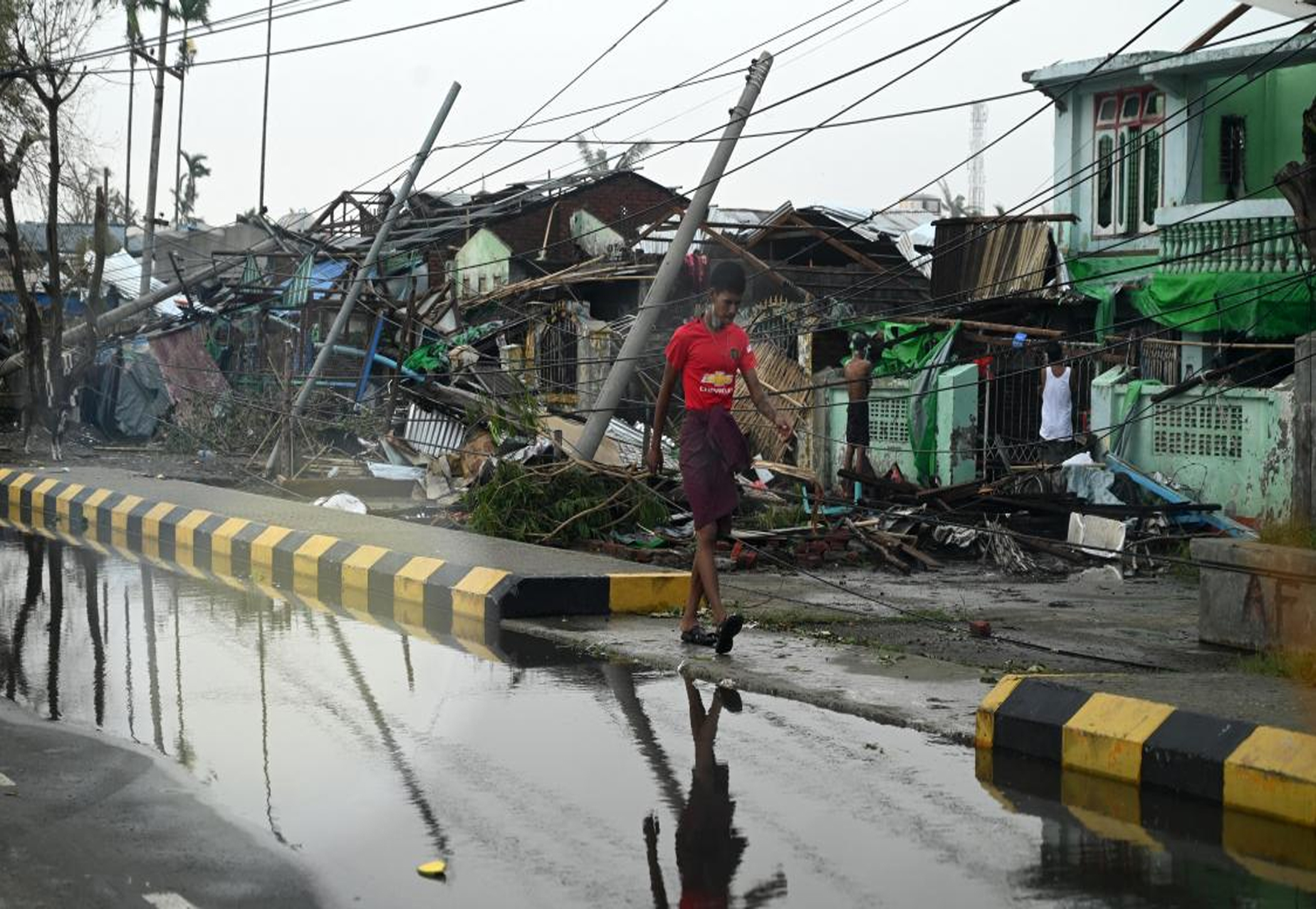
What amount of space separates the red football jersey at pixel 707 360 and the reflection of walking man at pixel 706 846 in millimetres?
2363

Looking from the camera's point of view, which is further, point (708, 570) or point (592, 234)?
point (592, 234)

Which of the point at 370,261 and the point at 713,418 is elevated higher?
the point at 370,261

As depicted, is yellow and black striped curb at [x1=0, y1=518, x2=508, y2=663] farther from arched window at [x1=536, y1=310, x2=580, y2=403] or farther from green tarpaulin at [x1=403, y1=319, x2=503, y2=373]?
arched window at [x1=536, y1=310, x2=580, y2=403]

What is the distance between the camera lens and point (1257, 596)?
8.90 meters

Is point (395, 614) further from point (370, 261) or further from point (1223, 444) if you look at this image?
point (370, 261)

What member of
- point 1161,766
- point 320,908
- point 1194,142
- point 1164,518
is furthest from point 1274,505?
point 320,908

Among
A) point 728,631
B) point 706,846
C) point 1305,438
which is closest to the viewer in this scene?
point 706,846

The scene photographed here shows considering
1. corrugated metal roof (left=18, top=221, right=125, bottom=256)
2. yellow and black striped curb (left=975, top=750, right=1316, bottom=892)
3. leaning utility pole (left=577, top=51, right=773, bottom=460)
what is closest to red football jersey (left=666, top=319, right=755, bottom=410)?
yellow and black striped curb (left=975, top=750, right=1316, bottom=892)

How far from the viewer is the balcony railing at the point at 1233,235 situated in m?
19.8

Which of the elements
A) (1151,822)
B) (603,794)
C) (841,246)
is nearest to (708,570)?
(603,794)

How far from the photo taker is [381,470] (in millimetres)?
22281

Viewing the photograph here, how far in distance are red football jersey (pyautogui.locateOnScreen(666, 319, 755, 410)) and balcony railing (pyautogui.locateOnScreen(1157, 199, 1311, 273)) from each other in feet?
39.6

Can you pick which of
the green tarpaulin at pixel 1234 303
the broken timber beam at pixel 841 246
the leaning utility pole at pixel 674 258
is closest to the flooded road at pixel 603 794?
the leaning utility pole at pixel 674 258

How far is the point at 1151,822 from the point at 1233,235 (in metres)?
16.5
